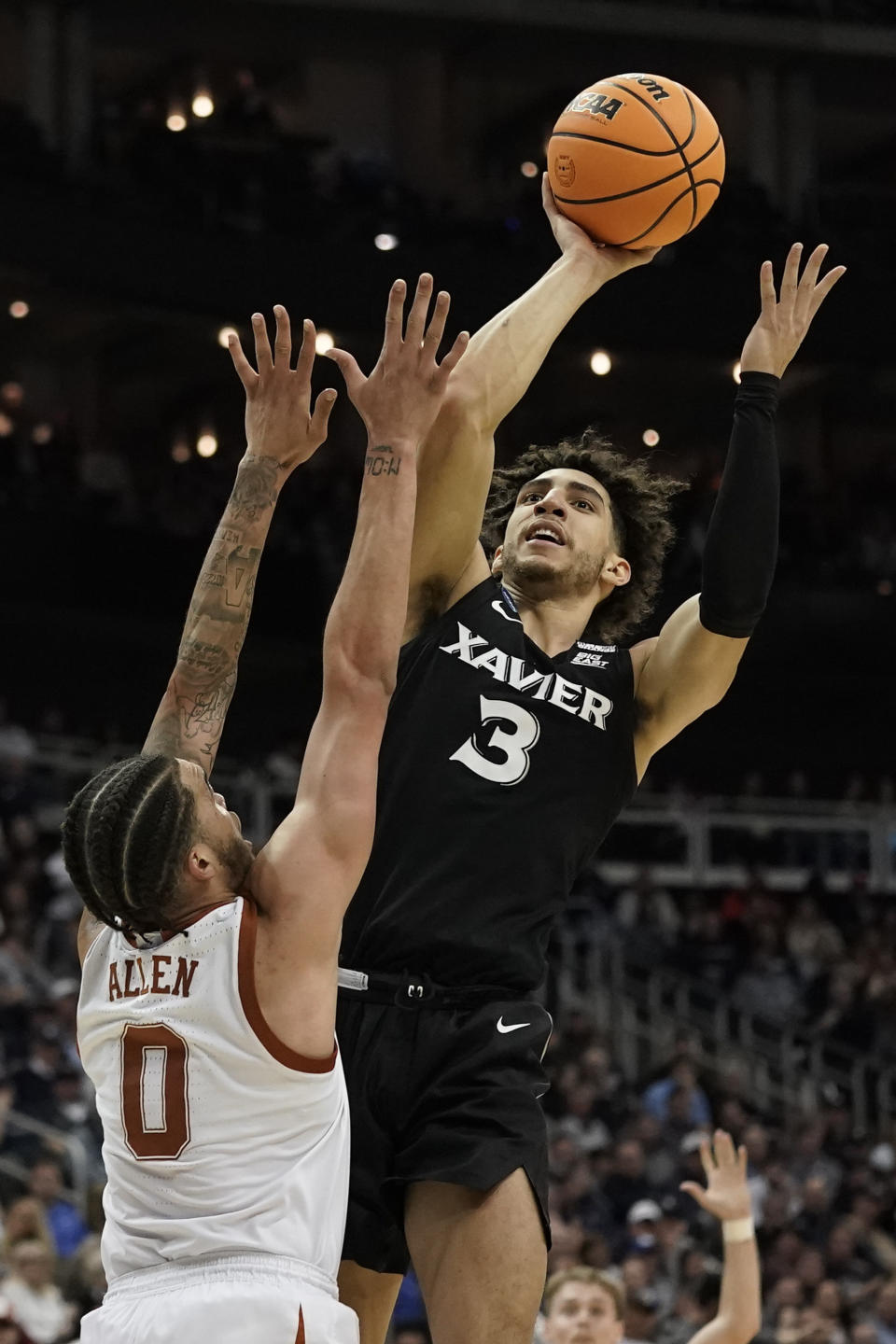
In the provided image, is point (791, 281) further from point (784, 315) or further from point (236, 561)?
point (236, 561)

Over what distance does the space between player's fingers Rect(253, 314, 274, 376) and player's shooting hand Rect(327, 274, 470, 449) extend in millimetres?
280

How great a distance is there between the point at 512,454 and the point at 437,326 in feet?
71.0

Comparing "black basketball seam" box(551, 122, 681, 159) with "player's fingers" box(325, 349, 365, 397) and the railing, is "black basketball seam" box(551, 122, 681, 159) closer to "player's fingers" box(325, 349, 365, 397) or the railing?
"player's fingers" box(325, 349, 365, 397)

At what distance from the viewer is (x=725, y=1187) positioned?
5.85m

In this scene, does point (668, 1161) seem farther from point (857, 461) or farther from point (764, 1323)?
point (857, 461)

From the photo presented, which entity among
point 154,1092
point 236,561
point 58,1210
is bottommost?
point 58,1210

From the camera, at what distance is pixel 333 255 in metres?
22.5

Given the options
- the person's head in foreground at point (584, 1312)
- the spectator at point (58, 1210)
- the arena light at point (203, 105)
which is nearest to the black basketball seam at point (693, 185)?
the person's head in foreground at point (584, 1312)

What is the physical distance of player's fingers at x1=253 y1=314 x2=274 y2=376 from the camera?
415cm

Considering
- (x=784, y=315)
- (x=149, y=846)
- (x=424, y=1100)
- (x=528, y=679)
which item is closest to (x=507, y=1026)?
(x=424, y=1100)

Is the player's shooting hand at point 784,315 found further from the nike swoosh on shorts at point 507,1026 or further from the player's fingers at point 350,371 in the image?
the nike swoosh on shorts at point 507,1026

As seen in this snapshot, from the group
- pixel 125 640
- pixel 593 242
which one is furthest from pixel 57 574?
pixel 593 242

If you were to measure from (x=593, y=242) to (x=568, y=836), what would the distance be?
4.86 ft

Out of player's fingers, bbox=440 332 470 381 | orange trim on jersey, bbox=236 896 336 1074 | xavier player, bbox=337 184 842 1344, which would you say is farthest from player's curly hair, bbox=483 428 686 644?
orange trim on jersey, bbox=236 896 336 1074
